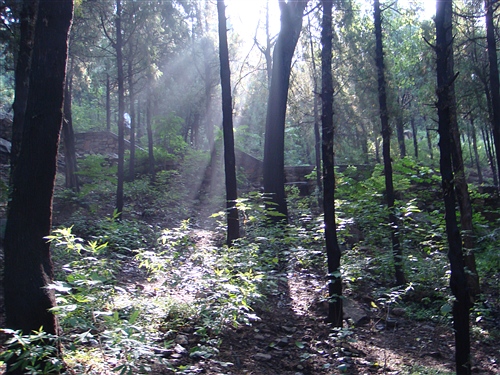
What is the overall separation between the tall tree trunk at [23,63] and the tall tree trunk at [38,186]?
305 cm

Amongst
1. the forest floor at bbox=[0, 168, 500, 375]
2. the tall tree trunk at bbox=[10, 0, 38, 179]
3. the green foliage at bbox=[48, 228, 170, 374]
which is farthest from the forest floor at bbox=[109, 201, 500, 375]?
the tall tree trunk at bbox=[10, 0, 38, 179]

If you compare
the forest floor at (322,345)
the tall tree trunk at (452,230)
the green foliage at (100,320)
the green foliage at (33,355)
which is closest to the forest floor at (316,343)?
the forest floor at (322,345)

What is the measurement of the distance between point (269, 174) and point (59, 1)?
8541mm

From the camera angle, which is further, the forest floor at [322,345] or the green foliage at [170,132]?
the green foliage at [170,132]

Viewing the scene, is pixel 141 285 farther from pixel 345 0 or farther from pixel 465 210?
pixel 345 0

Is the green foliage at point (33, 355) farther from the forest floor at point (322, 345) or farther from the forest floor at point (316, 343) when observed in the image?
the forest floor at point (322, 345)

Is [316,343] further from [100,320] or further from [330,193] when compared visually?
[100,320]

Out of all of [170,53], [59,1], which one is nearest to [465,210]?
[59,1]

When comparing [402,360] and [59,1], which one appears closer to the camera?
[59,1]

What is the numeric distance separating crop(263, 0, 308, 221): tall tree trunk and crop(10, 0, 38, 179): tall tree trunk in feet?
21.8

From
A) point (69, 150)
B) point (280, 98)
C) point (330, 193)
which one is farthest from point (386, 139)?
point (69, 150)

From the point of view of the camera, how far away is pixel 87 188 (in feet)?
48.8

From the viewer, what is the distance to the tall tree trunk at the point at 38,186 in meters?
4.06

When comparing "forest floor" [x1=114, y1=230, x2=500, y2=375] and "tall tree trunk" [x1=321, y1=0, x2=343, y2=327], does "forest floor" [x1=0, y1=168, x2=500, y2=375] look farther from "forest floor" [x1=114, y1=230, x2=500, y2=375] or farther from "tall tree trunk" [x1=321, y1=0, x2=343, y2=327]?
"tall tree trunk" [x1=321, y1=0, x2=343, y2=327]
